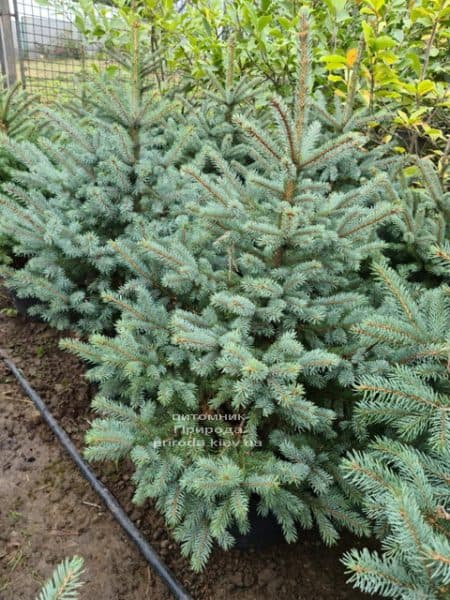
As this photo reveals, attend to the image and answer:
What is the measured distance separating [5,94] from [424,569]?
165 inches

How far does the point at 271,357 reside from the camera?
1.46 m

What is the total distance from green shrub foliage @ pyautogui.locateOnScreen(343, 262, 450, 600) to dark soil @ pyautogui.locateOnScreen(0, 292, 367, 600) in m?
0.43

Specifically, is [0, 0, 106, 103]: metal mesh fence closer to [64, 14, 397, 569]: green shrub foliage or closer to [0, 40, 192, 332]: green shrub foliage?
[0, 40, 192, 332]: green shrub foliage

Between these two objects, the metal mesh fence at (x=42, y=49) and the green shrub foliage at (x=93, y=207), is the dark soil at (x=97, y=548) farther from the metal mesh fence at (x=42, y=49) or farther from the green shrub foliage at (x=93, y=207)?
the metal mesh fence at (x=42, y=49)

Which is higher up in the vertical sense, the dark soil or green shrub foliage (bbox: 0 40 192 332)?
green shrub foliage (bbox: 0 40 192 332)

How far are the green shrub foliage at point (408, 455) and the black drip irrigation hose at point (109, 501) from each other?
28.6 inches

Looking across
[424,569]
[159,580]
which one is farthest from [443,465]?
[159,580]

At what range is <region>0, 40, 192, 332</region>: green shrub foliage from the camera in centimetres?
221

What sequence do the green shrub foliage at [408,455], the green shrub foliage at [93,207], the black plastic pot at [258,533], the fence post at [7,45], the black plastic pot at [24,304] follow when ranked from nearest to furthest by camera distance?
the green shrub foliage at [408,455] < the black plastic pot at [258,533] < the green shrub foliage at [93,207] < the black plastic pot at [24,304] < the fence post at [7,45]

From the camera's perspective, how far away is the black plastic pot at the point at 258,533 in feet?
5.20

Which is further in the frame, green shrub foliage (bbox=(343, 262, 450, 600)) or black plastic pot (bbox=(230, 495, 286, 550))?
black plastic pot (bbox=(230, 495, 286, 550))

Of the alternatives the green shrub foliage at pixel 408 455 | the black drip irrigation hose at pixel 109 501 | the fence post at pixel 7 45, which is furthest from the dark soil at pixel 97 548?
the fence post at pixel 7 45

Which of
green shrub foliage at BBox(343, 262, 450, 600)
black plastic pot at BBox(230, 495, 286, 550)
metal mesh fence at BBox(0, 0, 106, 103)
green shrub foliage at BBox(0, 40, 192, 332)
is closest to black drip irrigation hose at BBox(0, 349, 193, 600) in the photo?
black plastic pot at BBox(230, 495, 286, 550)

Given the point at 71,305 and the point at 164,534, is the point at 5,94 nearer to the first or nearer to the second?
the point at 71,305
